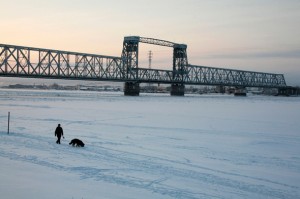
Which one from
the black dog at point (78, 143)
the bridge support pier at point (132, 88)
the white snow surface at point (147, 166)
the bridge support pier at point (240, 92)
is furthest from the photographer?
the bridge support pier at point (240, 92)

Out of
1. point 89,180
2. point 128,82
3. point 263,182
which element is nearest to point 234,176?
point 263,182

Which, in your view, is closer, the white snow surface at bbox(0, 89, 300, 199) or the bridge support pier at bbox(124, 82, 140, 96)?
the white snow surface at bbox(0, 89, 300, 199)

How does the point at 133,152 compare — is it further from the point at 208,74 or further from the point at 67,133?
the point at 208,74

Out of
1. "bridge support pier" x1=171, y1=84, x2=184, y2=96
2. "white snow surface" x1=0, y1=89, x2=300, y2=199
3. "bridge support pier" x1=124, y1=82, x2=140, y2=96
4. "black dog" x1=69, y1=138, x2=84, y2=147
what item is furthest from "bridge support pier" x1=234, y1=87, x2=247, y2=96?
"black dog" x1=69, y1=138, x2=84, y2=147

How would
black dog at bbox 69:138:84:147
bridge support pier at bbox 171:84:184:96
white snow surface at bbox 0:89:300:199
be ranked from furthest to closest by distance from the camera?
bridge support pier at bbox 171:84:184:96, black dog at bbox 69:138:84:147, white snow surface at bbox 0:89:300:199

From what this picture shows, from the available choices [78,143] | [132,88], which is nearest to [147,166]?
[78,143]

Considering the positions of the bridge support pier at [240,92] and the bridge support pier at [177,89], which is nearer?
the bridge support pier at [177,89]

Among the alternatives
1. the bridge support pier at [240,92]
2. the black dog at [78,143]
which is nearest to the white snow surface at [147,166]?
the black dog at [78,143]

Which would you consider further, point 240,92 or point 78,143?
point 240,92

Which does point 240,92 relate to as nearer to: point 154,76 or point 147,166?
point 154,76

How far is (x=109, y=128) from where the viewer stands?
78.7 ft

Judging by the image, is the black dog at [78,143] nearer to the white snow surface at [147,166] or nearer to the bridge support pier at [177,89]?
the white snow surface at [147,166]

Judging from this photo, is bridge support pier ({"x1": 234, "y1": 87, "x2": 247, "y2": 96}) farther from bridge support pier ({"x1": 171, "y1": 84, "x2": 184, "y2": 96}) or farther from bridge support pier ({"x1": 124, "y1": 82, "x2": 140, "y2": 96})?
bridge support pier ({"x1": 124, "y1": 82, "x2": 140, "y2": 96})

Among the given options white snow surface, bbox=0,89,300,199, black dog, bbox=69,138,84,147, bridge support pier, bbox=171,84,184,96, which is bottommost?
white snow surface, bbox=0,89,300,199
